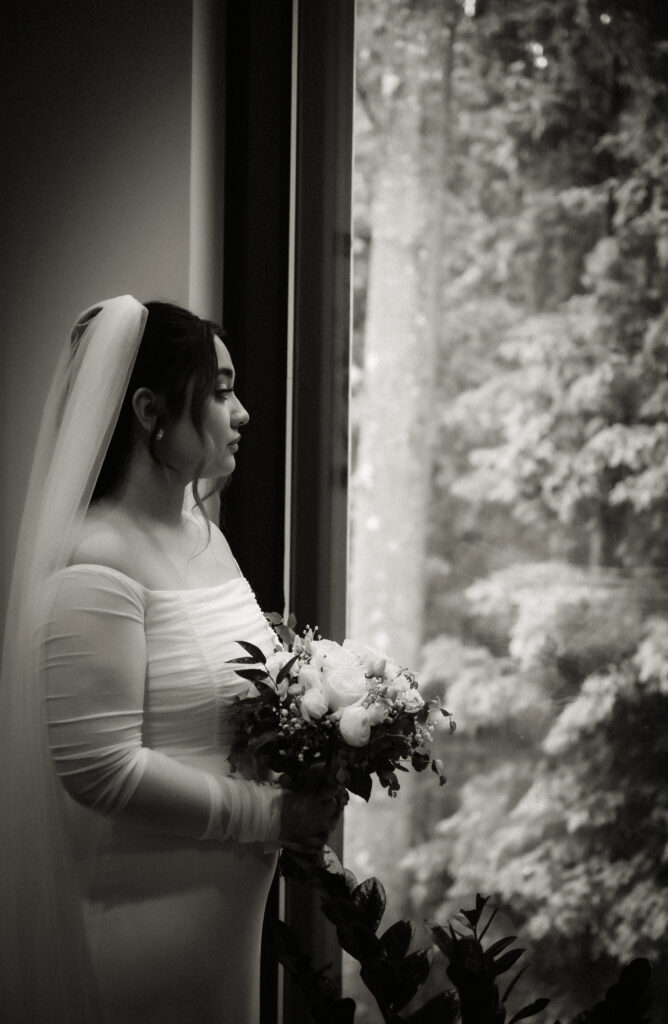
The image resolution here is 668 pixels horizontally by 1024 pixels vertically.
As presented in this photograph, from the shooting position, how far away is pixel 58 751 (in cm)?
147

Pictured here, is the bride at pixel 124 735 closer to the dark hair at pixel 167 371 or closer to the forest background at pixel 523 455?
the dark hair at pixel 167 371

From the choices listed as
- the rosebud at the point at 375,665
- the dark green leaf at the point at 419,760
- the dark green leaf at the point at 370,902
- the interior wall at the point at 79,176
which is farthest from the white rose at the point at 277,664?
the interior wall at the point at 79,176

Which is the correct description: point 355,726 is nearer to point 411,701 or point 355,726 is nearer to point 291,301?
point 411,701

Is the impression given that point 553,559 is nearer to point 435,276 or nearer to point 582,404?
point 582,404

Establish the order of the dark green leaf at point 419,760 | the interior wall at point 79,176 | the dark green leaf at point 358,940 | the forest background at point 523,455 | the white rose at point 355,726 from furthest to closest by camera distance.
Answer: the interior wall at point 79,176
the forest background at point 523,455
the dark green leaf at point 419,760
the white rose at point 355,726
the dark green leaf at point 358,940

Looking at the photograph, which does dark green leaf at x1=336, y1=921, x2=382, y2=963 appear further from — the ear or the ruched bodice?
the ear

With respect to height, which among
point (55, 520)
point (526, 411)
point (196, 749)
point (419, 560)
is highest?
point (526, 411)

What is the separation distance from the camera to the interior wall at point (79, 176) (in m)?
2.16

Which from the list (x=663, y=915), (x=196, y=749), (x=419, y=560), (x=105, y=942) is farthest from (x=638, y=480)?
(x=105, y=942)

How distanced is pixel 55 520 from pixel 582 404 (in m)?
0.95

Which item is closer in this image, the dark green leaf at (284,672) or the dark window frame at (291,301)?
the dark green leaf at (284,672)

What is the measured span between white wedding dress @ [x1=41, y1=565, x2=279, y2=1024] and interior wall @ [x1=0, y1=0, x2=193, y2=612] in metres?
0.88

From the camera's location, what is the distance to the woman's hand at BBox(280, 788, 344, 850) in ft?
5.09

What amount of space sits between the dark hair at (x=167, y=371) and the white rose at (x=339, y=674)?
0.41 m
